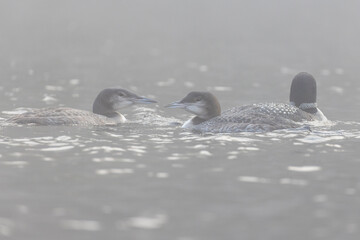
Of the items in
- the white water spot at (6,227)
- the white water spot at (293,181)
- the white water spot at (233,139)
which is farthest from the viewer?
the white water spot at (233,139)

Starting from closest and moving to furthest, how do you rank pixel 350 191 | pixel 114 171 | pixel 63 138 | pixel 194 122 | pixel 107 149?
pixel 350 191 → pixel 114 171 → pixel 107 149 → pixel 63 138 → pixel 194 122

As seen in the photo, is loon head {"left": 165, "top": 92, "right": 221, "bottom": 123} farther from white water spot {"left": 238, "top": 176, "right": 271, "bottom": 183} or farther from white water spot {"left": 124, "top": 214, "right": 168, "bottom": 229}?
white water spot {"left": 124, "top": 214, "right": 168, "bottom": 229}

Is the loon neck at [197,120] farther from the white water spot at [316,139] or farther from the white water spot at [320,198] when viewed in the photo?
the white water spot at [320,198]

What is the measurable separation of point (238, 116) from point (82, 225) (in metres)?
5.20

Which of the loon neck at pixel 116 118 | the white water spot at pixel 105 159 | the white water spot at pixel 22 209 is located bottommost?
the loon neck at pixel 116 118

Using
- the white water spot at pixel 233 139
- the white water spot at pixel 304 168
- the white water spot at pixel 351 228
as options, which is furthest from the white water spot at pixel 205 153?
the white water spot at pixel 351 228

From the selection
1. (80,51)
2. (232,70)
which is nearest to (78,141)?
(232,70)

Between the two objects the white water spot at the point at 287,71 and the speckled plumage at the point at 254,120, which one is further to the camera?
the white water spot at the point at 287,71

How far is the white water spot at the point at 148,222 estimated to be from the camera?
20.6ft

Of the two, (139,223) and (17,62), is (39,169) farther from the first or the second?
(17,62)

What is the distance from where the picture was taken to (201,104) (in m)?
11.7

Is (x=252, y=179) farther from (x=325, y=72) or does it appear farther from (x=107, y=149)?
(x=325, y=72)

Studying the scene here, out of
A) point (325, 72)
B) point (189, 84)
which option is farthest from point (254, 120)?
point (325, 72)

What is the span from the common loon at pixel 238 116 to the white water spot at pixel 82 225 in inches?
189
